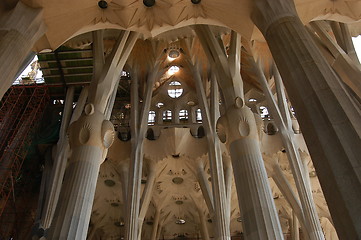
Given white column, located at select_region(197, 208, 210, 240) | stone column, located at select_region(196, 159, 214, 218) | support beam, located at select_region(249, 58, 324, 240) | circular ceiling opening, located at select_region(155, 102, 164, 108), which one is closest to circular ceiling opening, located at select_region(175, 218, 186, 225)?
white column, located at select_region(197, 208, 210, 240)

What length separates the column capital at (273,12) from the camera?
21.2 ft

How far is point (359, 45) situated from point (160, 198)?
13.5m

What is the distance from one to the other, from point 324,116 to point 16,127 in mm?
17292

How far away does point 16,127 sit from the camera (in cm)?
1877

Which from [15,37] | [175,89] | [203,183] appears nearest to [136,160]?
[203,183]

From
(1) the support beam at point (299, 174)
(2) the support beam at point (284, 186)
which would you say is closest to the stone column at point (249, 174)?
(1) the support beam at point (299, 174)

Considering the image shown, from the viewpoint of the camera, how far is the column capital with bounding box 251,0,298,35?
A: 6465 millimetres

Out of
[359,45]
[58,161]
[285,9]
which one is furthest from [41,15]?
[359,45]

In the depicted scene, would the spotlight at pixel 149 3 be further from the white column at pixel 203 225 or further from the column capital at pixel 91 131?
the white column at pixel 203 225

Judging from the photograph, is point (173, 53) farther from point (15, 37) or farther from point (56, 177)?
point (15, 37)

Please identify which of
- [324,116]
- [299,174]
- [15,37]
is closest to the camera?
[324,116]

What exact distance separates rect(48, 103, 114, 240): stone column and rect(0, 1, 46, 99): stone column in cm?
241

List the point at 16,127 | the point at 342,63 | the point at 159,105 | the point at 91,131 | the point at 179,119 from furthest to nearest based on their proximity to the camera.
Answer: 1. the point at 159,105
2. the point at 179,119
3. the point at 16,127
4. the point at 342,63
5. the point at 91,131

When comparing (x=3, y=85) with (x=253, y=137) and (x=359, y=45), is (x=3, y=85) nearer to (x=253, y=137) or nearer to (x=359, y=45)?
(x=253, y=137)
